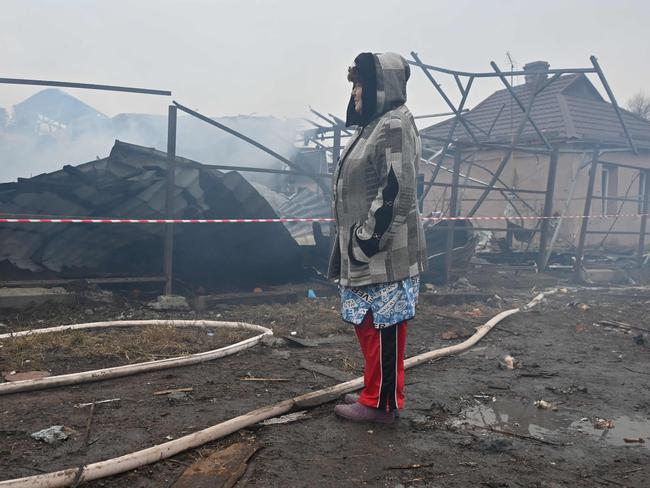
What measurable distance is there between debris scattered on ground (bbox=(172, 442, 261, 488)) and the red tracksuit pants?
74 cm

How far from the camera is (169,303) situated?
6.35 m

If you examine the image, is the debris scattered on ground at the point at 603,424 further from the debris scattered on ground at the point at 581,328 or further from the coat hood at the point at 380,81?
the debris scattered on ground at the point at 581,328

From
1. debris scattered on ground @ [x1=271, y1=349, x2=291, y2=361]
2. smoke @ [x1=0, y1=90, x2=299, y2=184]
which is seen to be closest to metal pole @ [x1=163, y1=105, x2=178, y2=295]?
debris scattered on ground @ [x1=271, y1=349, x2=291, y2=361]

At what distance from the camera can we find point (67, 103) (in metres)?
12.4

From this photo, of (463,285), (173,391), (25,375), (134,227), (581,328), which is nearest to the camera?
(173,391)

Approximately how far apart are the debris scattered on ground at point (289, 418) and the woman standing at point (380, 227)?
7.6 inches

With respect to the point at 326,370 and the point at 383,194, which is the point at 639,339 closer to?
the point at 326,370

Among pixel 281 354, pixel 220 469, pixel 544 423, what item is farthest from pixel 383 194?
pixel 281 354

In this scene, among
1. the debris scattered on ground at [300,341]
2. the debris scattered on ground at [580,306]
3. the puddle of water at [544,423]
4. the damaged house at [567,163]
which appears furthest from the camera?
the damaged house at [567,163]

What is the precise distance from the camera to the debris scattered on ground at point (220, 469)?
7.15 ft

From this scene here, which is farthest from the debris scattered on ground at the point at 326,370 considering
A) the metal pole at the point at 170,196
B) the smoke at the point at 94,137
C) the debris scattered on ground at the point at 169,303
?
the smoke at the point at 94,137

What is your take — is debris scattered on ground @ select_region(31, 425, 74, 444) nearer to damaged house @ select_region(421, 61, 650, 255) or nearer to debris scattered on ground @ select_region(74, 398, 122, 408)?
debris scattered on ground @ select_region(74, 398, 122, 408)

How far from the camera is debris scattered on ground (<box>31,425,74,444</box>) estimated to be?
2.53 m

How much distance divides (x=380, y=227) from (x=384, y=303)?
0.42m
